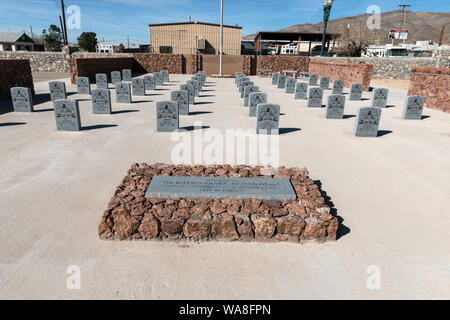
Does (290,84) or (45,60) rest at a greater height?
(45,60)

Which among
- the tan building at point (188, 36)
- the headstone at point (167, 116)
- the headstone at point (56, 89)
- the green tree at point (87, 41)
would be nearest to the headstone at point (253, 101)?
the headstone at point (167, 116)

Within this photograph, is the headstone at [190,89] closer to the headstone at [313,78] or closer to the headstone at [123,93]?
the headstone at [123,93]

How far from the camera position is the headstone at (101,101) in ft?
37.4

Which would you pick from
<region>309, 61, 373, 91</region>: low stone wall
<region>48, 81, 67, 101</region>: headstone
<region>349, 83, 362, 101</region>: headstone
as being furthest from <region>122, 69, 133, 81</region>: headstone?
<region>349, 83, 362, 101</region>: headstone

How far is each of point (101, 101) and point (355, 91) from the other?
43.7 ft

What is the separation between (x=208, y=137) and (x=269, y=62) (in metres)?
27.7

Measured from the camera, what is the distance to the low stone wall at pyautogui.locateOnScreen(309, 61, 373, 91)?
20625 mm

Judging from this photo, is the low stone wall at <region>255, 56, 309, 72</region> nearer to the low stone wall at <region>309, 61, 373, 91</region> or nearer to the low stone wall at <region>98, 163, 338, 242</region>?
the low stone wall at <region>309, 61, 373, 91</region>

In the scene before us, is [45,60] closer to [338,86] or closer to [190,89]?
[190,89]

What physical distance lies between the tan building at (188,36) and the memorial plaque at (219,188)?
40965mm

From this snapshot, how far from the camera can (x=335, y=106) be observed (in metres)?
11.6

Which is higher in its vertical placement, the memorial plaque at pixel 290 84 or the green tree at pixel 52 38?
the green tree at pixel 52 38

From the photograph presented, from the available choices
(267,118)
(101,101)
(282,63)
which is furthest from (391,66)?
(101,101)

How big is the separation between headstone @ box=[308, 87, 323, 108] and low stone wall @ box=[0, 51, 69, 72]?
2981 centimetres
